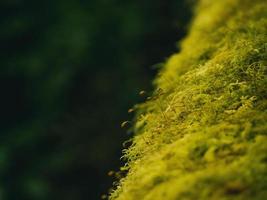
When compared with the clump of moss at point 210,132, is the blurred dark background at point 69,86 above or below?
above

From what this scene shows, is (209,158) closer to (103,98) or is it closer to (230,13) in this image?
(230,13)

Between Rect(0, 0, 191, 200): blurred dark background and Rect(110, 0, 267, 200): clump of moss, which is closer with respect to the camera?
Rect(110, 0, 267, 200): clump of moss

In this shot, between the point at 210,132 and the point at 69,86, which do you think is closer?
the point at 210,132

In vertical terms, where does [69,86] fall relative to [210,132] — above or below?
above

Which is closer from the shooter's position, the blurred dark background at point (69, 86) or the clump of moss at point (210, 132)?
the clump of moss at point (210, 132)
